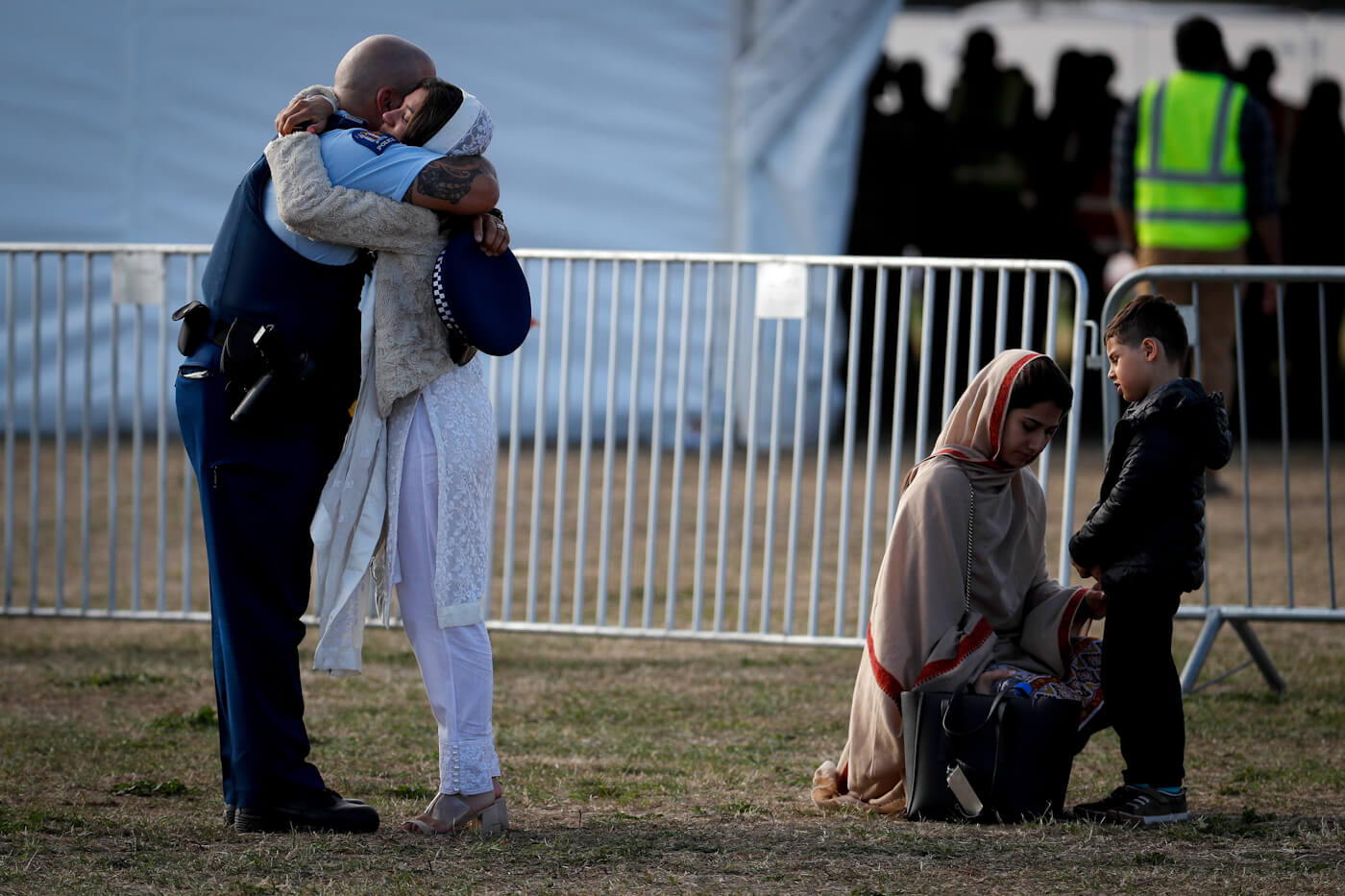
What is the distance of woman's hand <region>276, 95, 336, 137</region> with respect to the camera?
369 cm

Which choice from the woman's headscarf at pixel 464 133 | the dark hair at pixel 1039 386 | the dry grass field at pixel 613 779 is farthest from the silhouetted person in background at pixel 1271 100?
the woman's headscarf at pixel 464 133

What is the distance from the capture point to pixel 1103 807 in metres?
4.07

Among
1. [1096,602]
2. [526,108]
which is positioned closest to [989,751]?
[1096,602]

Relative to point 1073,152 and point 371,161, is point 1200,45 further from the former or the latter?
point 371,161

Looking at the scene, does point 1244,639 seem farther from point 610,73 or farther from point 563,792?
point 610,73

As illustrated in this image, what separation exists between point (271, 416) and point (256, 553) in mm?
306

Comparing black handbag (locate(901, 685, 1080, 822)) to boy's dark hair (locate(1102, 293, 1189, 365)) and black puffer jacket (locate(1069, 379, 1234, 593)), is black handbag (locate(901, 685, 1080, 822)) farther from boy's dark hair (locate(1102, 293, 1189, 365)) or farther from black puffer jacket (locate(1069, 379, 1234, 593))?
boy's dark hair (locate(1102, 293, 1189, 365))

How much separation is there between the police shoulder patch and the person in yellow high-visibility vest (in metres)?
5.69

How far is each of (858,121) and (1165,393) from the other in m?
7.72

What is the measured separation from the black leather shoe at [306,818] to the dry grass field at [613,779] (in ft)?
0.18

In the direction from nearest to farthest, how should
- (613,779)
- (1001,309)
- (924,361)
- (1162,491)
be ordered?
(1162,491) < (613,779) < (1001,309) < (924,361)

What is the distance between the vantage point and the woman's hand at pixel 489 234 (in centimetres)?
370

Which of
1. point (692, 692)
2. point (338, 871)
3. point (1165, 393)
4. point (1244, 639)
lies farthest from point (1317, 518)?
point (338, 871)

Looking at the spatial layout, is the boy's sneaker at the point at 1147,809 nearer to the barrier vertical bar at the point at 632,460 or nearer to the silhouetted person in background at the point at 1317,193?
the barrier vertical bar at the point at 632,460
